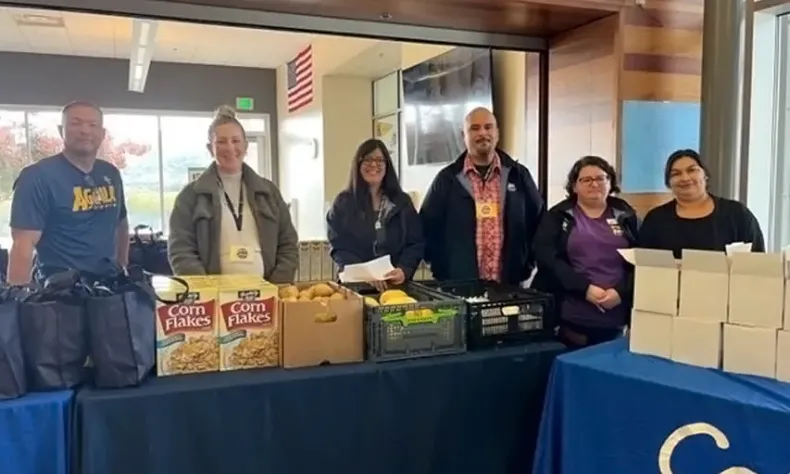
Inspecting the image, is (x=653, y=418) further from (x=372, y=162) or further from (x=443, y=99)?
(x=443, y=99)

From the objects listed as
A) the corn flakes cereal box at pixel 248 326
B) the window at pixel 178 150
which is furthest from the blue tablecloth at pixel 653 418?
the window at pixel 178 150

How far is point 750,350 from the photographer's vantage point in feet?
6.22

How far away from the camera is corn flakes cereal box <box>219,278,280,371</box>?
2018 millimetres

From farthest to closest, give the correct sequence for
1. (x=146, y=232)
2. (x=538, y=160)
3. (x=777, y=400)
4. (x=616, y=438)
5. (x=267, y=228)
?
(x=146, y=232)
(x=538, y=160)
(x=267, y=228)
(x=616, y=438)
(x=777, y=400)

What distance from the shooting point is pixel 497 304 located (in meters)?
2.31

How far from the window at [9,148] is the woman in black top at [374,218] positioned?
25.4 ft

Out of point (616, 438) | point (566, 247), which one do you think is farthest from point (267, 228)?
point (616, 438)

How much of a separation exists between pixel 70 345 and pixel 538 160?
9.14 feet

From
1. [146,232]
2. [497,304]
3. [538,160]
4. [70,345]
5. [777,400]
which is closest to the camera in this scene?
[777,400]

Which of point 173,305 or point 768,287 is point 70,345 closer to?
point 173,305

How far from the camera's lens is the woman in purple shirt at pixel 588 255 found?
8.27ft

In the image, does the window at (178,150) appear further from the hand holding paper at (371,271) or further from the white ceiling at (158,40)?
the hand holding paper at (371,271)

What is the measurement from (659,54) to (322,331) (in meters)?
2.39

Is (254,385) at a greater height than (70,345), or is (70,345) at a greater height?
(70,345)
